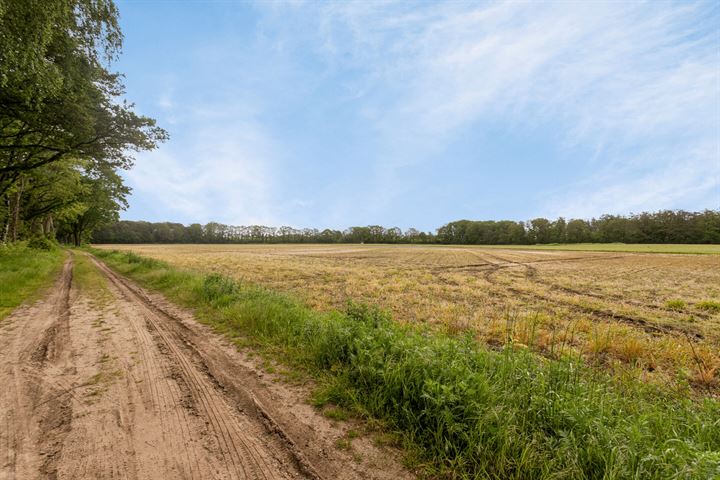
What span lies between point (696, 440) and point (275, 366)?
5.19 metres

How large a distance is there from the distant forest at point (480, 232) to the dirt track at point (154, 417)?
13368 centimetres

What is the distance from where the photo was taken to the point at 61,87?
10.6m

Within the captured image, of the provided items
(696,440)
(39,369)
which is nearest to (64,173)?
(39,369)

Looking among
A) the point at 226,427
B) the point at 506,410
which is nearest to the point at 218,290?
the point at 226,427

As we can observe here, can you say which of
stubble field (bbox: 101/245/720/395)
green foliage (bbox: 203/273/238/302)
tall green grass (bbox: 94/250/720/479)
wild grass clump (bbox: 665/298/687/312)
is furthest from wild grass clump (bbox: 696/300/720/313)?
green foliage (bbox: 203/273/238/302)

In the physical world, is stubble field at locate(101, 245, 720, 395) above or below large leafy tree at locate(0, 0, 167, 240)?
below

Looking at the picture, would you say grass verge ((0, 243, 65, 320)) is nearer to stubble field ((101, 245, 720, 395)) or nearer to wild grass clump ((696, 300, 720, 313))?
stubble field ((101, 245, 720, 395))

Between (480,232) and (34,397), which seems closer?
(34,397)

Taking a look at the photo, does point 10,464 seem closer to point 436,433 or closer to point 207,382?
point 207,382

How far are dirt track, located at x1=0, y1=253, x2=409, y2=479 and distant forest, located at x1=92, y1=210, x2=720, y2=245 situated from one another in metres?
134

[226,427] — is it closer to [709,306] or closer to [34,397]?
[34,397]

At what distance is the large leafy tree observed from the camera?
848cm

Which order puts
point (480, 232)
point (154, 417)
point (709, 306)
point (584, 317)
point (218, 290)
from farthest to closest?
point (480, 232) < point (709, 306) < point (218, 290) < point (584, 317) < point (154, 417)

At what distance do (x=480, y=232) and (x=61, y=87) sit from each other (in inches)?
5387
